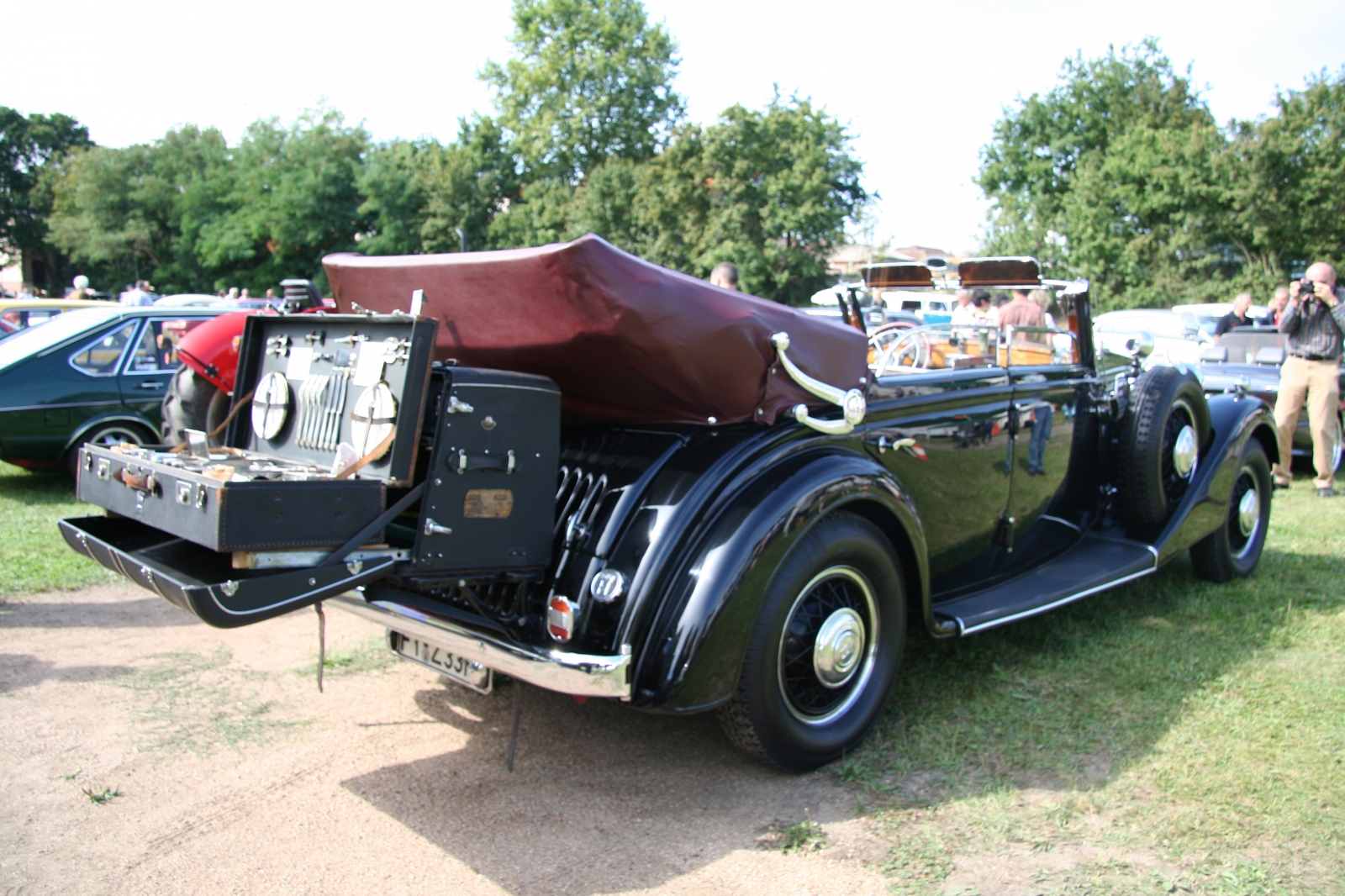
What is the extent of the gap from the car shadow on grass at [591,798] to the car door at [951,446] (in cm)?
119

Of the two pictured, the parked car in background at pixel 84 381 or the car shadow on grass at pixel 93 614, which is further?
the parked car in background at pixel 84 381

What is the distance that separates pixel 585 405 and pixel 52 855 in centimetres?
202

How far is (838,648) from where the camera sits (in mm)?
3211

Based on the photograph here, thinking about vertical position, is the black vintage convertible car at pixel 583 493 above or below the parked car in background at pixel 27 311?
below

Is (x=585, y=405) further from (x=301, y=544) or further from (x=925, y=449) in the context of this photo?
(x=925, y=449)

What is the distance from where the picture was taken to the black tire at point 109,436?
745 cm

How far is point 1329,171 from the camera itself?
27.7 metres

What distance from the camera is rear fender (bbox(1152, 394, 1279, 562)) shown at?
4680mm

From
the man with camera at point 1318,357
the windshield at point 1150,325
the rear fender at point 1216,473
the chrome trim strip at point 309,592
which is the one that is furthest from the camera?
Result: the windshield at point 1150,325

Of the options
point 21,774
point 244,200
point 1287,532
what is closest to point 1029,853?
point 21,774

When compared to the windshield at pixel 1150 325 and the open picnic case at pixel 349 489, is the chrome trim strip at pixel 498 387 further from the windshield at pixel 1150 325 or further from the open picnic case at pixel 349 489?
the windshield at pixel 1150 325

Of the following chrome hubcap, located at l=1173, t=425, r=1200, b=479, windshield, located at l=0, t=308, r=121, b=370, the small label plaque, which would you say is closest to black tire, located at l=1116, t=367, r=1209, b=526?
chrome hubcap, located at l=1173, t=425, r=1200, b=479

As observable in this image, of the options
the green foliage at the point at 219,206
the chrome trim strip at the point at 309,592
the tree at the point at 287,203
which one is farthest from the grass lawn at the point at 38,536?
the green foliage at the point at 219,206

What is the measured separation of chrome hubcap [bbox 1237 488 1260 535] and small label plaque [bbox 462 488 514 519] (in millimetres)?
4569
